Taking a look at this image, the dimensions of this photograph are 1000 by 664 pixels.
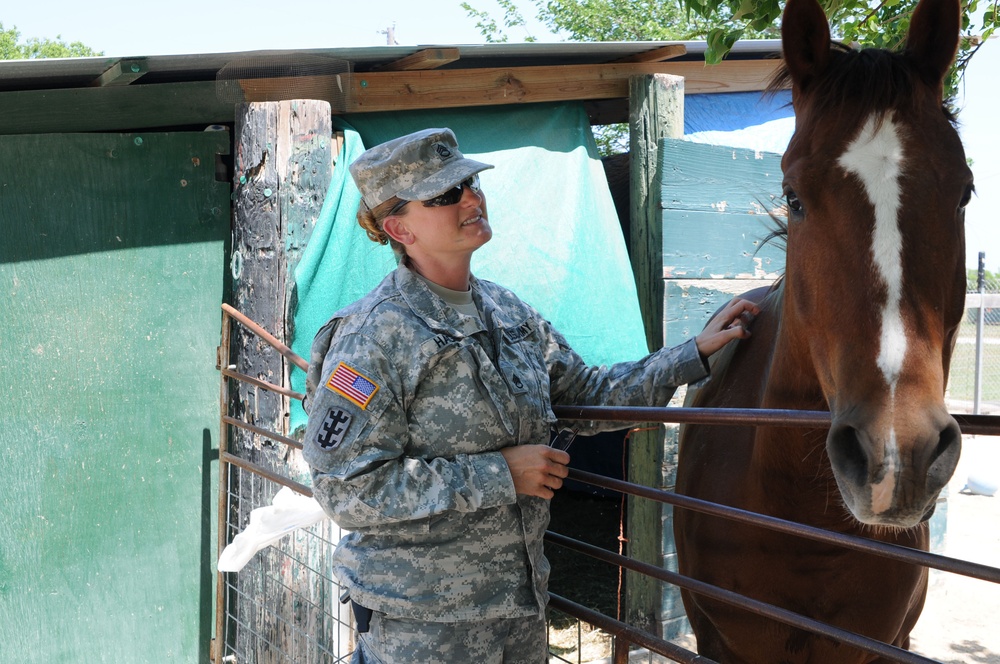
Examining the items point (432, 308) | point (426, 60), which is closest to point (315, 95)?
point (426, 60)

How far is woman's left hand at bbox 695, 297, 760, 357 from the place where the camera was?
2387mm

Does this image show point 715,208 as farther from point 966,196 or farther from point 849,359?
point 849,359

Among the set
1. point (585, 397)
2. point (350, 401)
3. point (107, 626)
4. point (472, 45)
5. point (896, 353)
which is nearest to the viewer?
point (896, 353)

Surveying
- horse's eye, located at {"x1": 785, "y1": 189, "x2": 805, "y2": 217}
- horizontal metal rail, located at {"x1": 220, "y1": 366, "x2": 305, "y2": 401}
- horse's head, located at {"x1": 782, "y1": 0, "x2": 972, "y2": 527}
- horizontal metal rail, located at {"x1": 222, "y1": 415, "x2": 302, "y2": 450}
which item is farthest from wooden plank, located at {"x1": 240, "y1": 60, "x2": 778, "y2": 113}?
horse's eye, located at {"x1": 785, "y1": 189, "x2": 805, "y2": 217}

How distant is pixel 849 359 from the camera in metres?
1.63

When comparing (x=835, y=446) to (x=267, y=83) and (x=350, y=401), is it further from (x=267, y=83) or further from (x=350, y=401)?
(x=267, y=83)

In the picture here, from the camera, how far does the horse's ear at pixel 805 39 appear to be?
2127 millimetres

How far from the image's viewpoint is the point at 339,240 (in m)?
4.04

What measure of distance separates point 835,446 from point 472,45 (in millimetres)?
2962

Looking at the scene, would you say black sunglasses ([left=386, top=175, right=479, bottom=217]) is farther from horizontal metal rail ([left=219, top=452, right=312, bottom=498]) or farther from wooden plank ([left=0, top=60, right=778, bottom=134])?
wooden plank ([left=0, top=60, right=778, bottom=134])

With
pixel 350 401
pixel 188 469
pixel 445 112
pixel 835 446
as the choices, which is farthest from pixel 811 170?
pixel 188 469

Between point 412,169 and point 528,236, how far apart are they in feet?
7.18

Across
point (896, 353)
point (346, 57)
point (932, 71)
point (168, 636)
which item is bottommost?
point (168, 636)

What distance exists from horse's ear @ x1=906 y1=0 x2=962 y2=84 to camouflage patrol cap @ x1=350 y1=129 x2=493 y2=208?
104 centimetres
